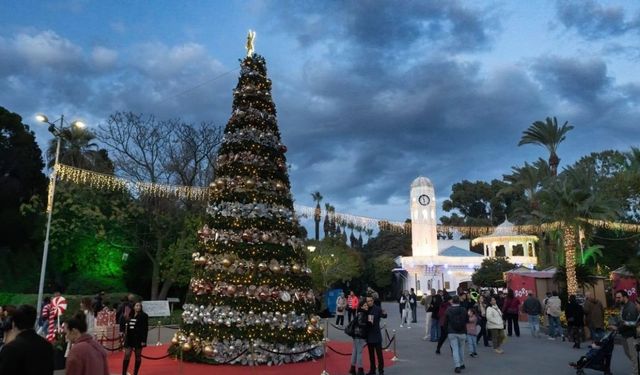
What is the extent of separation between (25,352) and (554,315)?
1625 cm

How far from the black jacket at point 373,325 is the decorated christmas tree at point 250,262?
1.87 m

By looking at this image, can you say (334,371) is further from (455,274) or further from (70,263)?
(455,274)

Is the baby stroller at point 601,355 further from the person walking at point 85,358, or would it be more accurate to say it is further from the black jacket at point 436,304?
the person walking at point 85,358

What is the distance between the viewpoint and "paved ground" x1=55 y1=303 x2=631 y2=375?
34.0 feet

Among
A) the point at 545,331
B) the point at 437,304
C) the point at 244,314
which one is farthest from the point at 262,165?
the point at 545,331

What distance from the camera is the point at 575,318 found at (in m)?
14.2

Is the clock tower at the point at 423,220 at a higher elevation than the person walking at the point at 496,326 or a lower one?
higher

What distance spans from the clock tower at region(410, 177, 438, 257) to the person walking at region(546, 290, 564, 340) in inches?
1456

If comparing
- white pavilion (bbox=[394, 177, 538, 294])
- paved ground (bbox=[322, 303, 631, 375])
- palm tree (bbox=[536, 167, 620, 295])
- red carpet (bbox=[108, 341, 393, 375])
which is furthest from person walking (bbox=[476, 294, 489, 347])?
white pavilion (bbox=[394, 177, 538, 294])

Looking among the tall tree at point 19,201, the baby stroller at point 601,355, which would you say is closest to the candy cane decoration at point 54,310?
the baby stroller at point 601,355

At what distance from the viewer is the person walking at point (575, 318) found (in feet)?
45.4

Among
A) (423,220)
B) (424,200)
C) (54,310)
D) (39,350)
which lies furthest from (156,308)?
(424,200)

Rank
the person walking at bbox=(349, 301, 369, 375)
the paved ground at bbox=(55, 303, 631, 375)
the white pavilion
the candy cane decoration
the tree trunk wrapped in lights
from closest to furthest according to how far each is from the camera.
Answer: the person walking at bbox=(349, 301, 369, 375), the paved ground at bbox=(55, 303, 631, 375), the candy cane decoration, the tree trunk wrapped in lights, the white pavilion

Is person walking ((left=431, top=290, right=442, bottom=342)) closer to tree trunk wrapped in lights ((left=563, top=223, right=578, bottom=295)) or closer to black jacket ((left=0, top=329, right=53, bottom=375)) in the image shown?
tree trunk wrapped in lights ((left=563, top=223, right=578, bottom=295))
